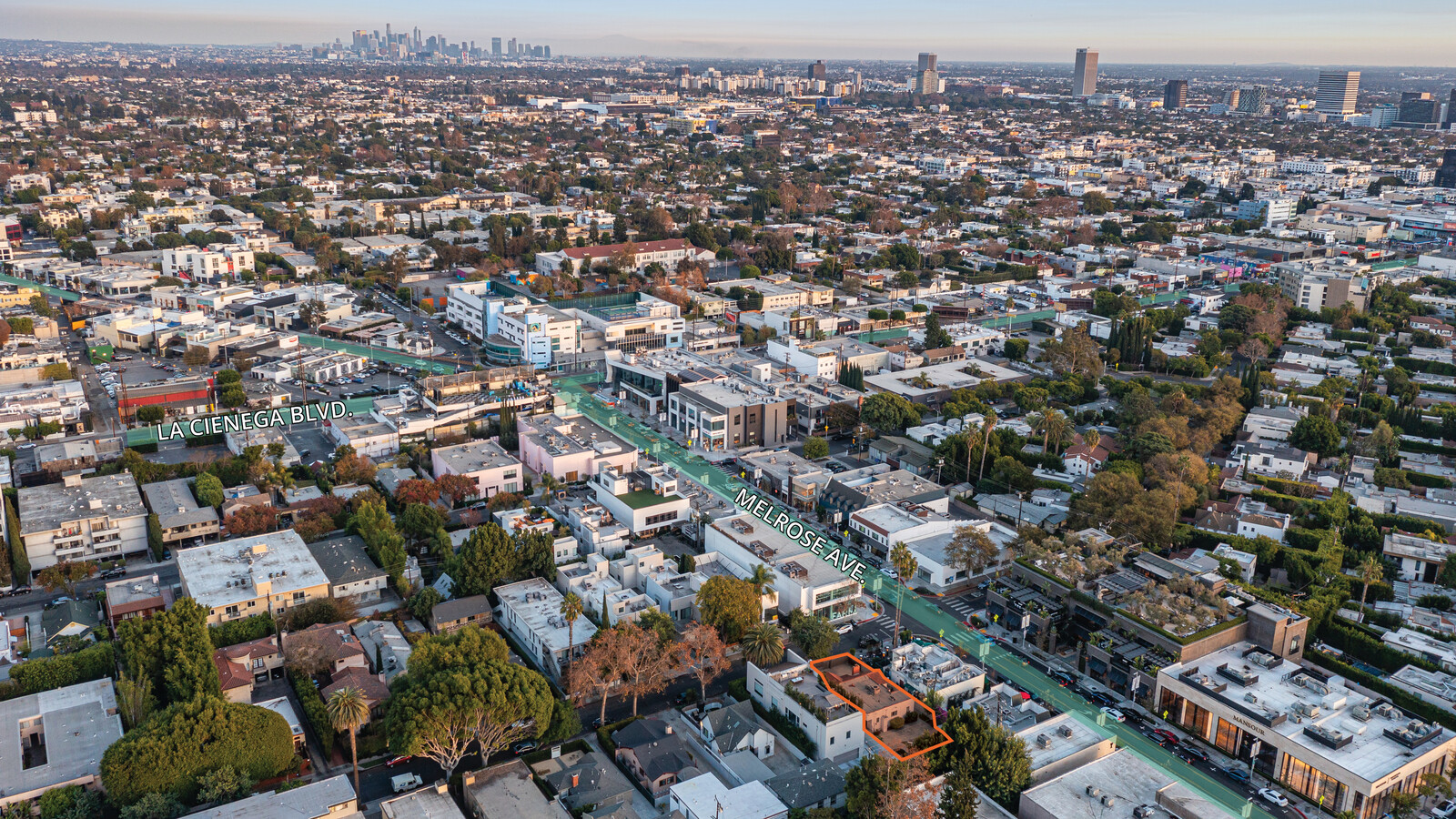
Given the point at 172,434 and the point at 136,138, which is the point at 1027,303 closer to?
the point at 172,434

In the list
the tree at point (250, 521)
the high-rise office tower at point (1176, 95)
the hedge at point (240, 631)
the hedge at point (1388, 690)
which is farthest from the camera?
the high-rise office tower at point (1176, 95)

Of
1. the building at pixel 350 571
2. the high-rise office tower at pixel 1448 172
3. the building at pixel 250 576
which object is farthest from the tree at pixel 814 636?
the high-rise office tower at pixel 1448 172

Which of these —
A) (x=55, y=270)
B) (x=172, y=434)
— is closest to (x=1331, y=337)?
(x=172, y=434)

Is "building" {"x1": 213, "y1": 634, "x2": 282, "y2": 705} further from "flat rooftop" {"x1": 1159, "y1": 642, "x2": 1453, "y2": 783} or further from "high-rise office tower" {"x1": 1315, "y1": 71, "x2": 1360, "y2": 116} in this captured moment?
"high-rise office tower" {"x1": 1315, "y1": 71, "x2": 1360, "y2": 116}

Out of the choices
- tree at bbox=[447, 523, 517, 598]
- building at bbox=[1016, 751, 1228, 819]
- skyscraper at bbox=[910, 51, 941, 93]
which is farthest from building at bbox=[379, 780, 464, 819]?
skyscraper at bbox=[910, 51, 941, 93]

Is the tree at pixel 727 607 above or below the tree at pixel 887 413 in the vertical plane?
below

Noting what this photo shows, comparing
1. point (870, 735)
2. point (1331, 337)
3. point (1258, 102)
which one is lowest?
point (870, 735)

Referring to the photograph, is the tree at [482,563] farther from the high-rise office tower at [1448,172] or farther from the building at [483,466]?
the high-rise office tower at [1448,172]

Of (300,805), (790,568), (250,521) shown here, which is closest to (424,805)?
(300,805)
